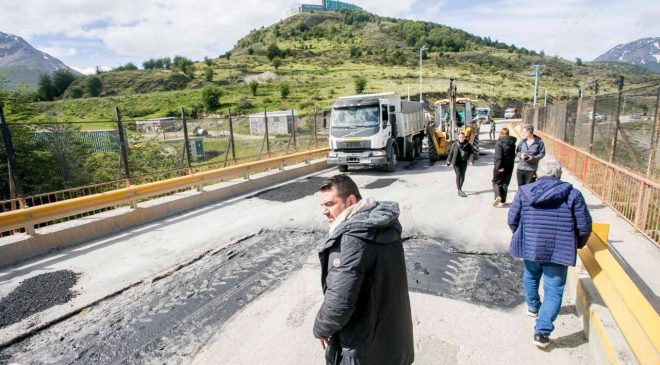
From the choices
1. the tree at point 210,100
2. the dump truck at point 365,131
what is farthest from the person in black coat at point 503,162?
the tree at point 210,100

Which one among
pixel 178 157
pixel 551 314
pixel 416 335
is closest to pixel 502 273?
pixel 551 314

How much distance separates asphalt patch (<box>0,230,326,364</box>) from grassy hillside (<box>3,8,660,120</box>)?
11.2 meters

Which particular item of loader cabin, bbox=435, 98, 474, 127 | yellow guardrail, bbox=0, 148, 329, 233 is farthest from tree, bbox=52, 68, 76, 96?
yellow guardrail, bbox=0, 148, 329, 233

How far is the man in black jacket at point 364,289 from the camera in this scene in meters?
1.92

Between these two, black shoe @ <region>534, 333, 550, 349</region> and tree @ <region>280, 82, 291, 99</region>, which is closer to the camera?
black shoe @ <region>534, 333, 550, 349</region>

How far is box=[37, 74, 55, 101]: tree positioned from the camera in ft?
274

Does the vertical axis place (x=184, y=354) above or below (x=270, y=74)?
below

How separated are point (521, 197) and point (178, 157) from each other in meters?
10.4

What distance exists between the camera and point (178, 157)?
1150 cm

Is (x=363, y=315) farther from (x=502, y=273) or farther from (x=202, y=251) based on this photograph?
(x=202, y=251)

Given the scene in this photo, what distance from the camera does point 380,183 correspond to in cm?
1184

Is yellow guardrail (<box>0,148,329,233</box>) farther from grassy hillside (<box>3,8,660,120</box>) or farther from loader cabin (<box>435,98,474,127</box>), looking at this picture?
loader cabin (<box>435,98,474,127</box>)

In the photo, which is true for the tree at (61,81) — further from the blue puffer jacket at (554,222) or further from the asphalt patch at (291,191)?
the blue puffer jacket at (554,222)

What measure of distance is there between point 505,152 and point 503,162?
24 cm
